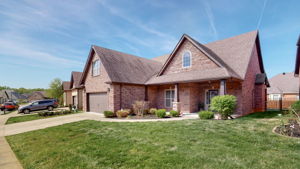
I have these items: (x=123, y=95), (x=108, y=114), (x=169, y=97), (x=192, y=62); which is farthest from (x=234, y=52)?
(x=108, y=114)

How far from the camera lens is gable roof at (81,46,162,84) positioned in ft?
45.1

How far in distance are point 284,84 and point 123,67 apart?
108ft

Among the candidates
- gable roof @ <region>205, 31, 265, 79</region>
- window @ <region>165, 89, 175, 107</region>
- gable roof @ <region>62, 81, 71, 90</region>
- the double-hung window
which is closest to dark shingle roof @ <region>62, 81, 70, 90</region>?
gable roof @ <region>62, 81, 71, 90</region>

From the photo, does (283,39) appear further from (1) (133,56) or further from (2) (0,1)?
(2) (0,1)

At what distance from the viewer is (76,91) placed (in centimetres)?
2209

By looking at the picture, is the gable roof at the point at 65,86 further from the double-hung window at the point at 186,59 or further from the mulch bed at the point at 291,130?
the mulch bed at the point at 291,130

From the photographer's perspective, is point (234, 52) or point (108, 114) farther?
point (234, 52)

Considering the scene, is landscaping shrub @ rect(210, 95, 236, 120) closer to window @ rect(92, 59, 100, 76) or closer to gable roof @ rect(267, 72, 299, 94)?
window @ rect(92, 59, 100, 76)

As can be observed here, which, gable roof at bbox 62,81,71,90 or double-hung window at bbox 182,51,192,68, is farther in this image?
gable roof at bbox 62,81,71,90

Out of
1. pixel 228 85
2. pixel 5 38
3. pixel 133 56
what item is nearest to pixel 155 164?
pixel 228 85

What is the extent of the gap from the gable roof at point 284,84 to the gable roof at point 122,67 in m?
26.9

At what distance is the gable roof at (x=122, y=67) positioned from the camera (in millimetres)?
13750

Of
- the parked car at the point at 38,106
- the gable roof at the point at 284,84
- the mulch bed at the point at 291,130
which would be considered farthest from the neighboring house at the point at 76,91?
the gable roof at the point at 284,84

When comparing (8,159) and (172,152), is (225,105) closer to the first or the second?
(172,152)
